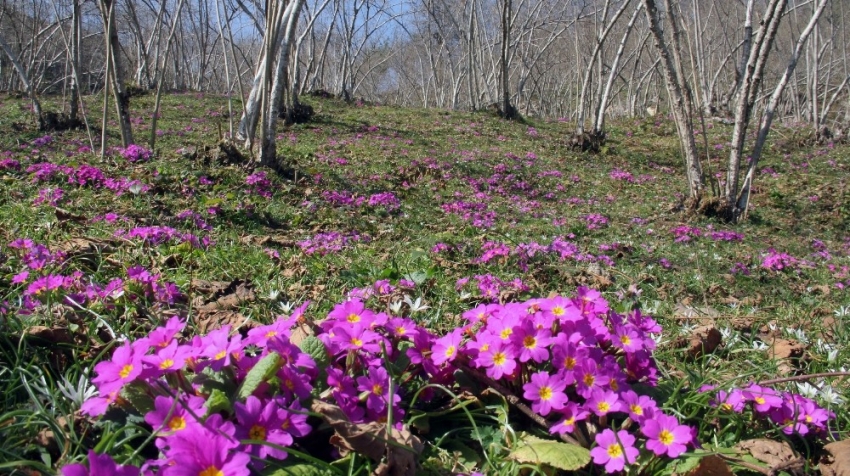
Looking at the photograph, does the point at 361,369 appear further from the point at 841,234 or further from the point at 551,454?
the point at 841,234

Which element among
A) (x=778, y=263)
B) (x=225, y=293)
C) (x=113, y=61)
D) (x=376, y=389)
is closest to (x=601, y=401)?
(x=376, y=389)

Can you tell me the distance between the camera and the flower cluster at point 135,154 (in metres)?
6.53

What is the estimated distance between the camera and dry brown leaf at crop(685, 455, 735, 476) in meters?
1.04

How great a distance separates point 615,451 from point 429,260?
2882 mm

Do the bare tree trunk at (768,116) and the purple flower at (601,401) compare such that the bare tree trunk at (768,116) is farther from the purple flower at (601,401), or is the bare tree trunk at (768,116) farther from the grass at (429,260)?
the purple flower at (601,401)

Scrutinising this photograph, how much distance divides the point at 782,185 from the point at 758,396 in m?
12.2

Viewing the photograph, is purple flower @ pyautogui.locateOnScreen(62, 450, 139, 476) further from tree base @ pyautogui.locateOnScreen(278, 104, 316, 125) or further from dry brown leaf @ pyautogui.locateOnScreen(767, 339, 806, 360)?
tree base @ pyautogui.locateOnScreen(278, 104, 316, 125)

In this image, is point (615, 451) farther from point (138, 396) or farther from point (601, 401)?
point (138, 396)

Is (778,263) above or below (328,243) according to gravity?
below

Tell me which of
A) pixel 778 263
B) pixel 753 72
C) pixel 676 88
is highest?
pixel 753 72

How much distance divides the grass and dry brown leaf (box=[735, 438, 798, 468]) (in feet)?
0.16

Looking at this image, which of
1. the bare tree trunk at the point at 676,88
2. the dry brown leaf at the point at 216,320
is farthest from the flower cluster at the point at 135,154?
the bare tree trunk at the point at 676,88

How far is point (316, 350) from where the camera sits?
3.92 ft

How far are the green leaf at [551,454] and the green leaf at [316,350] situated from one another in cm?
46
